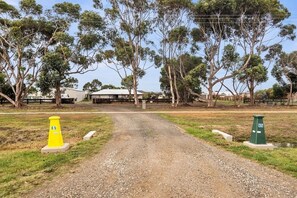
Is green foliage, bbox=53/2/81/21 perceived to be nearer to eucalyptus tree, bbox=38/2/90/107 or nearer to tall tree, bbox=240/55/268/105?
eucalyptus tree, bbox=38/2/90/107

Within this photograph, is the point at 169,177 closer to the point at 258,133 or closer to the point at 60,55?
the point at 258,133

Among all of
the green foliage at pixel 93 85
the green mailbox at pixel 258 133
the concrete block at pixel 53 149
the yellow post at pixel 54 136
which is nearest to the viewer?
the concrete block at pixel 53 149

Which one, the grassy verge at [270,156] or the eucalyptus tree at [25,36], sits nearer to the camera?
the grassy verge at [270,156]

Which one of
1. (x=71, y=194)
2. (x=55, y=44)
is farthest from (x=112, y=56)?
(x=71, y=194)

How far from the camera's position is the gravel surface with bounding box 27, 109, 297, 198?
453 cm

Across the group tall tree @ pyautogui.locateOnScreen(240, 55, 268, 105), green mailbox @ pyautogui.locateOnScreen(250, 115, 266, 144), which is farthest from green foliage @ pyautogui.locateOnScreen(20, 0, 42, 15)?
green mailbox @ pyautogui.locateOnScreen(250, 115, 266, 144)

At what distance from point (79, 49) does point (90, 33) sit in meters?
2.49

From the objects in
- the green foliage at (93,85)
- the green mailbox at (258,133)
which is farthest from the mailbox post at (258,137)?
the green foliage at (93,85)

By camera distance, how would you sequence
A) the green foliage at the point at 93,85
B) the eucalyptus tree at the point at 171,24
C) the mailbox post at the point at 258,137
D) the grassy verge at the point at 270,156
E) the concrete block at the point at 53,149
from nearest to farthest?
1. the grassy verge at the point at 270,156
2. the concrete block at the point at 53,149
3. the mailbox post at the point at 258,137
4. the eucalyptus tree at the point at 171,24
5. the green foliage at the point at 93,85

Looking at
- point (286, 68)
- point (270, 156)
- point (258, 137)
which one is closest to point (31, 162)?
point (270, 156)

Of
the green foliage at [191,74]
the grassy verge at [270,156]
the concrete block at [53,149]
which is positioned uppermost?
the green foliage at [191,74]

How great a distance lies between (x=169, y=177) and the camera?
5297 millimetres

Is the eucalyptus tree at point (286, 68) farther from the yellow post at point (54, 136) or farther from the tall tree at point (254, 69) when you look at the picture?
the yellow post at point (54, 136)

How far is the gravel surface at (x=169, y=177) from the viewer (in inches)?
178
